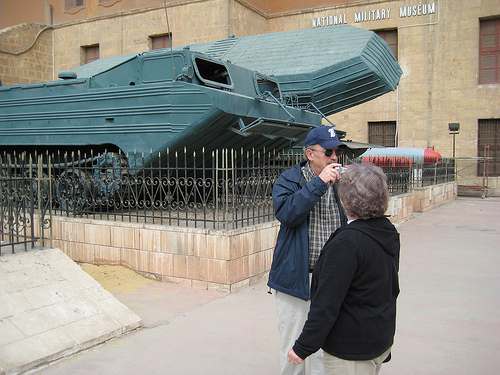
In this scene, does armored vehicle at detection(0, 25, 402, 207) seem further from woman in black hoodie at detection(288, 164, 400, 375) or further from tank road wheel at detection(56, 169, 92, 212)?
woman in black hoodie at detection(288, 164, 400, 375)

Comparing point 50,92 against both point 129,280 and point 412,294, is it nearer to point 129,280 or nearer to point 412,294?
Result: point 129,280

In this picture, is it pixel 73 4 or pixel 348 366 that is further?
pixel 73 4

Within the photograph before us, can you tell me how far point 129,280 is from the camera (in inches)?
229

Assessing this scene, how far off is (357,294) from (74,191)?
5.41m

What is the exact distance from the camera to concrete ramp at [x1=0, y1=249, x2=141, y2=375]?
350 centimetres

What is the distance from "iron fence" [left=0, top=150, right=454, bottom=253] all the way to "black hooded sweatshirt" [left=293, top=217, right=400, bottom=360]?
3.29 meters

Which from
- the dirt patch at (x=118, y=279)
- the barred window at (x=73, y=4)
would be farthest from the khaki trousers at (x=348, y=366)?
the barred window at (x=73, y=4)

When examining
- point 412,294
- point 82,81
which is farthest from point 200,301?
point 82,81

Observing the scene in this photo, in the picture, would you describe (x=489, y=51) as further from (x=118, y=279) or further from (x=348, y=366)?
(x=348, y=366)

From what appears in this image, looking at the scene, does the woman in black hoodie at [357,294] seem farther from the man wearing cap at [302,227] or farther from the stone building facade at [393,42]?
the stone building facade at [393,42]

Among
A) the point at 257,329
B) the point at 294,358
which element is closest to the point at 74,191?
the point at 257,329

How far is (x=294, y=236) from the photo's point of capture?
110 inches

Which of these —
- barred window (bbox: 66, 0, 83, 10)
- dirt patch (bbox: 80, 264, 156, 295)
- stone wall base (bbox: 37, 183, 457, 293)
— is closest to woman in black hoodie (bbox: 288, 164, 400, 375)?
stone wall base (bbox: 37, 183, 457, 293)

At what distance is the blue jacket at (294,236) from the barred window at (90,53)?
22053 mm
